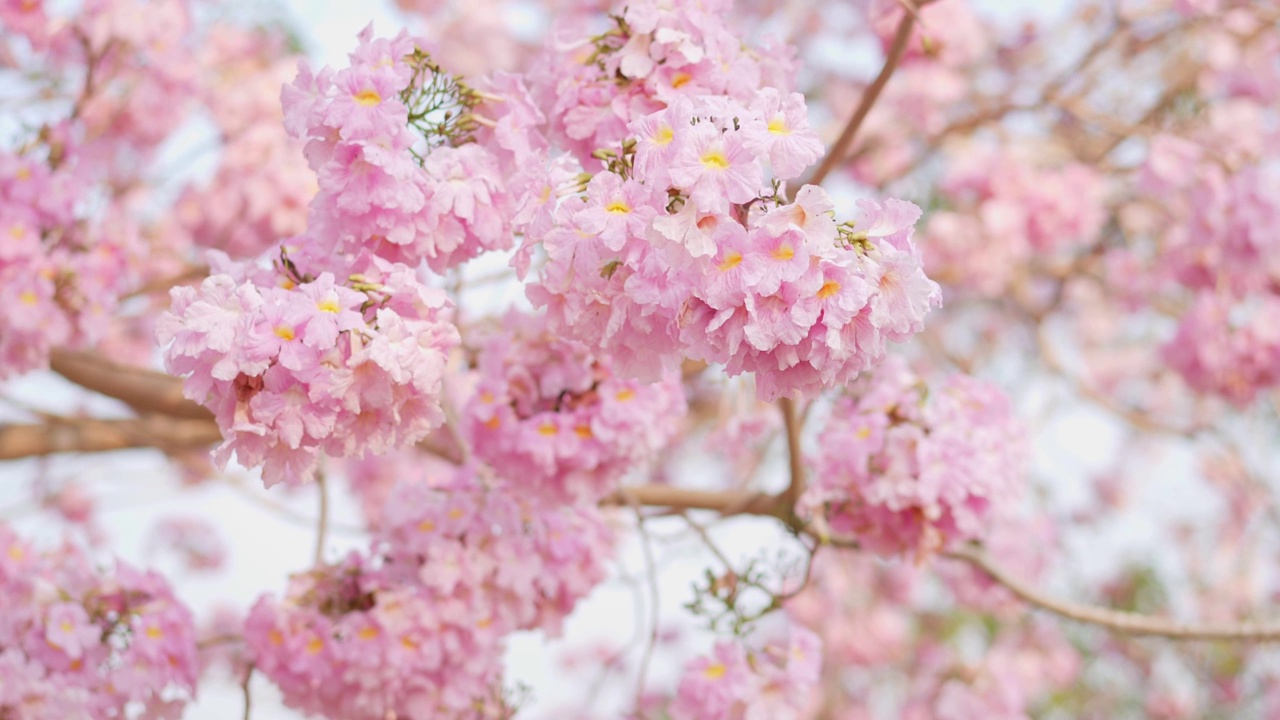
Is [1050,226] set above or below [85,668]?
above

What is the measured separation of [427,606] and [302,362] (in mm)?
771

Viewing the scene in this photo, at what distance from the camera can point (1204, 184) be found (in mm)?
3164

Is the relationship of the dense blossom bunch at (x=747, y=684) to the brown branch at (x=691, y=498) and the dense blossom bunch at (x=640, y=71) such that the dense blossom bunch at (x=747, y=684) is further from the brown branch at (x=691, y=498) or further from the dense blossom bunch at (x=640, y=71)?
the dense blossom bunch at (x=640, y=71)

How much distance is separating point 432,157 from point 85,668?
1158mm

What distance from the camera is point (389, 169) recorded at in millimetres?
1354

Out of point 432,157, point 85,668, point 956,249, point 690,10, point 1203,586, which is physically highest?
point 956,249

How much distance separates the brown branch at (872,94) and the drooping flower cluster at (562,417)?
1.53ft

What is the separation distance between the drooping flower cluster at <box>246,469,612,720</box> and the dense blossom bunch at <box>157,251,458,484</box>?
2.06 feet

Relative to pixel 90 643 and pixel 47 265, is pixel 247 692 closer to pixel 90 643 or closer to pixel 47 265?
pixel 90 643

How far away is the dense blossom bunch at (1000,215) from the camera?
13.5 feet

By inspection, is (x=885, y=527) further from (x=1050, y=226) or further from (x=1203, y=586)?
(x=1203, y=586)

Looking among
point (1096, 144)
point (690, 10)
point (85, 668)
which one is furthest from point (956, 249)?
point (85, 668)

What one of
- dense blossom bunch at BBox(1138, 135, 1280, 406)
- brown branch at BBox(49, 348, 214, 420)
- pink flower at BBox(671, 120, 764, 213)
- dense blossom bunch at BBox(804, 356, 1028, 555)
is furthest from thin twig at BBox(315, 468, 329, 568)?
dense blossom bunch at BBox(1138, 135, 1280, 406)

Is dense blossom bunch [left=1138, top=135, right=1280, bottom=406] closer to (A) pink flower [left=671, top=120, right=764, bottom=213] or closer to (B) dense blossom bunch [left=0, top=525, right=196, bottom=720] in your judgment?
(A) pink flower [left=671, top=120, right=764, bottom=213]
